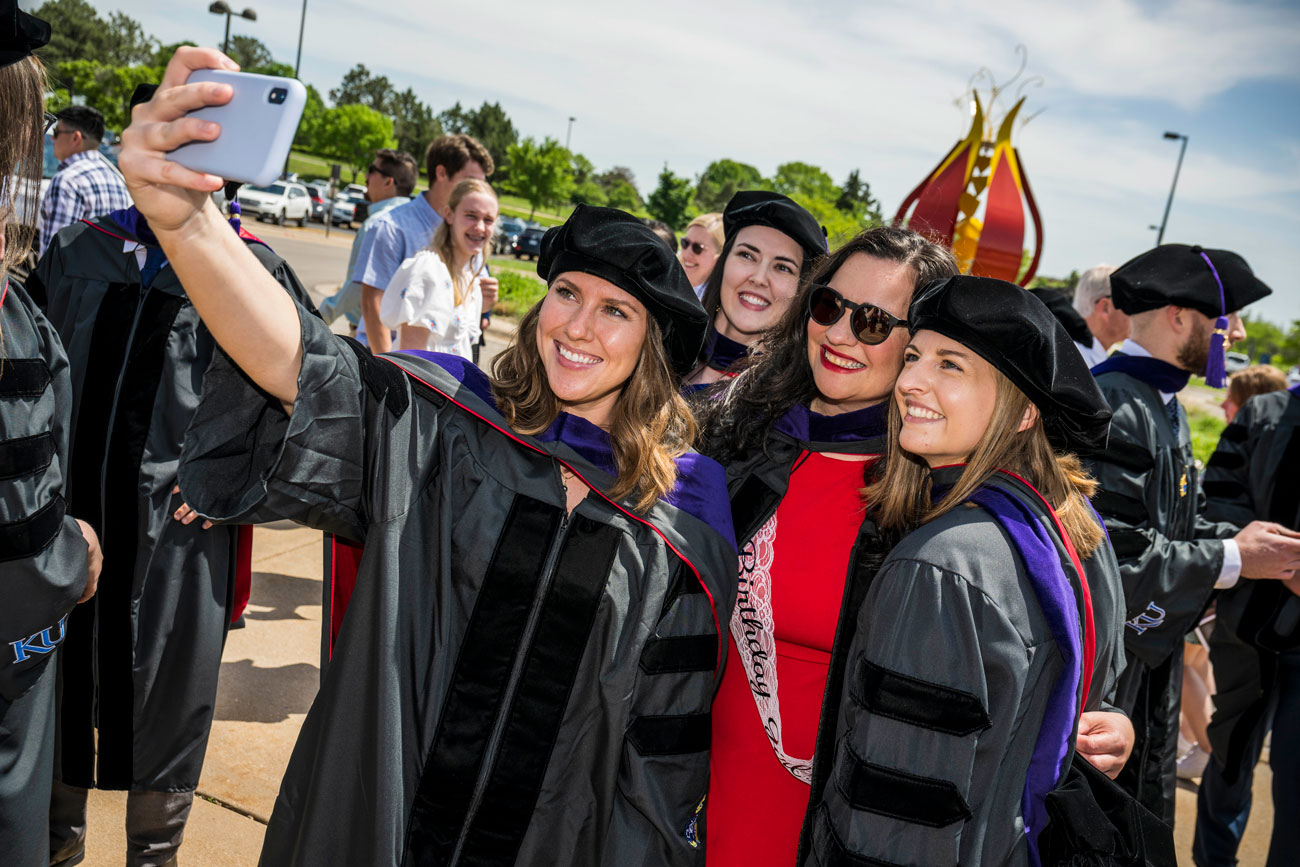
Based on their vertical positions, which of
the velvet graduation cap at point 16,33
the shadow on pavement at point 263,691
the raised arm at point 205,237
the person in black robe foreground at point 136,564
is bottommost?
the shadow on pavement at point 263,691

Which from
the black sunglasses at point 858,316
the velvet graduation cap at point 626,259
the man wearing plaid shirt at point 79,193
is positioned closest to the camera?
the velvet graduation cap at point 626,259

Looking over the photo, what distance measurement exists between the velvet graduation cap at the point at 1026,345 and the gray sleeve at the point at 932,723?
1.50 ft

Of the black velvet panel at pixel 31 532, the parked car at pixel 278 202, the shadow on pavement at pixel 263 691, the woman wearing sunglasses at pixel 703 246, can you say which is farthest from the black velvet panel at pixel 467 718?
the parked car at pixel 278 202

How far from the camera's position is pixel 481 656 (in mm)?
1839

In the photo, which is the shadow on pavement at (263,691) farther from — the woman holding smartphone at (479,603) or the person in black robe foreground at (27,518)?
the woman holding smartphone at (479,603)

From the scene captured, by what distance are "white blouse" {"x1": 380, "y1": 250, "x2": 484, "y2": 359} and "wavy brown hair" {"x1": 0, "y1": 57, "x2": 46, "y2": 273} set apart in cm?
272

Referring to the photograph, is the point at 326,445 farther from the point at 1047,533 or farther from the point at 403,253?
the point at 403,253

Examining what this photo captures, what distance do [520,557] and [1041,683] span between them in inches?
40.0

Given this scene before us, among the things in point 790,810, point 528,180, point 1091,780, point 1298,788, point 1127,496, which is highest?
point 528,180

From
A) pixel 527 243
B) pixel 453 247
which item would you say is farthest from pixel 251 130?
pixel 527 243

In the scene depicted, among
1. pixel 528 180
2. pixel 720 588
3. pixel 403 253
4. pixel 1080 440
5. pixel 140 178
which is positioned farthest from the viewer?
pixel 528 180

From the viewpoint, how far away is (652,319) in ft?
7.22

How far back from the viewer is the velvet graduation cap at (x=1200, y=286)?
330 centimetres

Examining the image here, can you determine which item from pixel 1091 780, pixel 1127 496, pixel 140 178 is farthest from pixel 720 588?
pixel 1127 496
